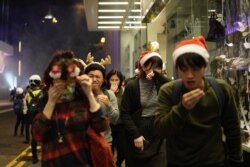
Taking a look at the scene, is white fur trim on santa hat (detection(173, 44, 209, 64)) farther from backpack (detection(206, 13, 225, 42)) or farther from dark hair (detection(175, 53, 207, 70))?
backpack (detection(206, 13, 225, 42))

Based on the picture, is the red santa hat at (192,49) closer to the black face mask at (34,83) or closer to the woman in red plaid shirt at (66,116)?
the woman in red plaid shirt at (66,116)

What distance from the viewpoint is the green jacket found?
269 cm

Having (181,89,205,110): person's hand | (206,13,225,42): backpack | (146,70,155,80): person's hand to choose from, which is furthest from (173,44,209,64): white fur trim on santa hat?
(206,13,225,42): backpack

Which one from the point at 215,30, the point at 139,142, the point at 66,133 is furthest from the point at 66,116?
the point at 215,30

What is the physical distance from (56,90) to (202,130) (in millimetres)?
1057

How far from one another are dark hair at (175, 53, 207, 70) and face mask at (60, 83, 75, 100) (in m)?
0.82

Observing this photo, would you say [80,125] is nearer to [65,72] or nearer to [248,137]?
[65,72]

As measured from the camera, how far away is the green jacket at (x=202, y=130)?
2686mm

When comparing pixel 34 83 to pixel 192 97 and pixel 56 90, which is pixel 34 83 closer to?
pixel 56 90

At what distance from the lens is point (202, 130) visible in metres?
2.70

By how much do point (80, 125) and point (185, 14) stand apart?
5410 millimetres

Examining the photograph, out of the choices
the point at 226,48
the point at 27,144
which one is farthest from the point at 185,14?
the point at 27,144

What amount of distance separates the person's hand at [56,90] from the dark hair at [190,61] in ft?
2.83

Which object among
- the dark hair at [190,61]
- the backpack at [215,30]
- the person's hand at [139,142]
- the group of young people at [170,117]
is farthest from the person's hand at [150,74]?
the dark hair at [190,61]
